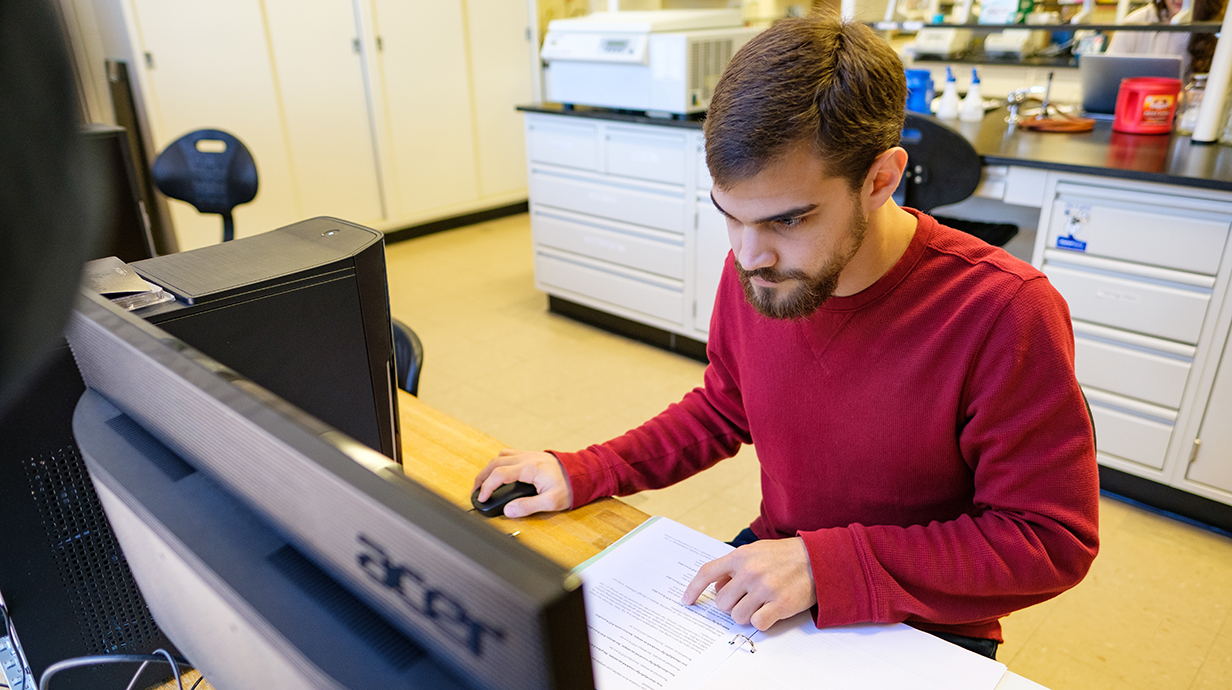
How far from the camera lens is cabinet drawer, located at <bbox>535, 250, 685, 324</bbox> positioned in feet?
9.95

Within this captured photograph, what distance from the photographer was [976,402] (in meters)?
0.82

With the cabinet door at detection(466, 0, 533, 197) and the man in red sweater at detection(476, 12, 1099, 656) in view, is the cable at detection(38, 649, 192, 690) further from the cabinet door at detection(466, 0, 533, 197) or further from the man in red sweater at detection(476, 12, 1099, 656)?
the cabinet door at detection(466, 0, 533, 197)

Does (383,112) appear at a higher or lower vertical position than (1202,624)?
higher

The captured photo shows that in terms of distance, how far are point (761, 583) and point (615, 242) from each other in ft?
8.05

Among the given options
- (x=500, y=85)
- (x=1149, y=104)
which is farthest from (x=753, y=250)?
(x=500, y=85)

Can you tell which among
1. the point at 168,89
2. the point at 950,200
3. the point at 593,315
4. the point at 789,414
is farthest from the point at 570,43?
the point at 789,414

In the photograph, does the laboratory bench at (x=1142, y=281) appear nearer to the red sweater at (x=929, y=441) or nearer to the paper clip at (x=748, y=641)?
the red sweater at (x=929, y=441)

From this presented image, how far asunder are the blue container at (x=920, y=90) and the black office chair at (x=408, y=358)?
2094 mm

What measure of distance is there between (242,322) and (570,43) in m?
2.56

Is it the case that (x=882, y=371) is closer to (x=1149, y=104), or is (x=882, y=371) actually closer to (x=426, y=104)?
(x=1149, y=104)

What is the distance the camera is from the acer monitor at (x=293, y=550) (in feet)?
0.92

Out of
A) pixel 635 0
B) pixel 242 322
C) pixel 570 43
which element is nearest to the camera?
pixel 242 322

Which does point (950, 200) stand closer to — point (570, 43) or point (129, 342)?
point (570, 43)

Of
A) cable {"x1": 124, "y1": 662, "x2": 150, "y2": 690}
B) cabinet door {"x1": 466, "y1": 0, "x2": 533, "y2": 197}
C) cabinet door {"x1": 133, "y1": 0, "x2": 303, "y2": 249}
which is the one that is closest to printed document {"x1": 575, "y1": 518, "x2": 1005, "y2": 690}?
cable {"x1": 124, "y1": 662, "x2": 150, "y2": 690}
